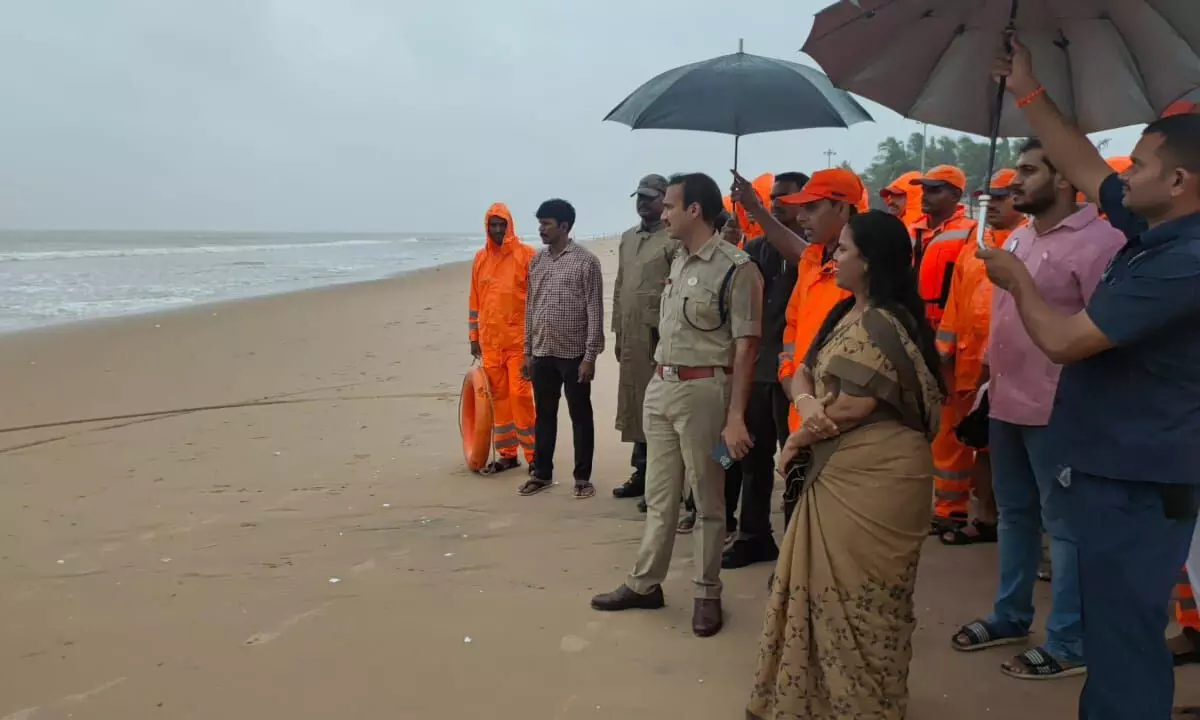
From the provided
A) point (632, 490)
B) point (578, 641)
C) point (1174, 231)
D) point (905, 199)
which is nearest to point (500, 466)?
point (632, 490)

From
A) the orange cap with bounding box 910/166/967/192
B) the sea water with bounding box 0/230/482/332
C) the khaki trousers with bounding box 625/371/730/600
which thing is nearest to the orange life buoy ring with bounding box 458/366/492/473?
the khaki trousers with bounding box 625/371/730/600

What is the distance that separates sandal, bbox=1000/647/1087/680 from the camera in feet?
Result: 10.0

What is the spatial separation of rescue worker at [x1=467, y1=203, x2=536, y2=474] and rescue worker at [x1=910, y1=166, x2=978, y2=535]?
2.72 metres

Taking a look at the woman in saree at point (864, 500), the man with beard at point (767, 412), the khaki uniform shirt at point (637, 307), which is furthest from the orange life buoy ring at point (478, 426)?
the woman in saree at point (864, 500)

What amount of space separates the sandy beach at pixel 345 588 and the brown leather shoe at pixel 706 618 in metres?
0.05

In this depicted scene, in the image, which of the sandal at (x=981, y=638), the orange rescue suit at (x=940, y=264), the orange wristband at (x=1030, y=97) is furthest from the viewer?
the orange rescue suit at (x=940, y=264)

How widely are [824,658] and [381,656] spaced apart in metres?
1.75

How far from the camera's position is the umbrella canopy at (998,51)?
255 centimetres

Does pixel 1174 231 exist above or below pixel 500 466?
above

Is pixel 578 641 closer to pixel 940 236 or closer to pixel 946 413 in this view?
pixel 946 413

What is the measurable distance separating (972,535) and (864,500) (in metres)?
2.25

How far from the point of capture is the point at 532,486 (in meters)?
5.70

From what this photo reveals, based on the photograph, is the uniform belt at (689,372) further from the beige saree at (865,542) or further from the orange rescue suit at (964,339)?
the orange rescue suit at (964,339)

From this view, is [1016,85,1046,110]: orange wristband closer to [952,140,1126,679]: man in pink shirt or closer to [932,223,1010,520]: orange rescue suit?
[952,140,1126,679]: man in pink shirt
